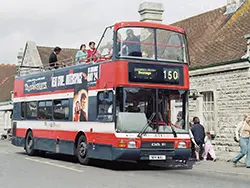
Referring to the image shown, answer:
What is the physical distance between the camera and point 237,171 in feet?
47.9

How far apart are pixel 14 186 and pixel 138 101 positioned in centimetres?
475

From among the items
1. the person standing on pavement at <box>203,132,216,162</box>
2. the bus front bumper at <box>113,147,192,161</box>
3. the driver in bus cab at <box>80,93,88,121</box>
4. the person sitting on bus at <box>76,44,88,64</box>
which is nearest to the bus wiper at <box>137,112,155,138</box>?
the bus front bumper at <box>113,147,192,161</box>

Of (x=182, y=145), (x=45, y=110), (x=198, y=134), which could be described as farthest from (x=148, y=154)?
(x=45, y=110)

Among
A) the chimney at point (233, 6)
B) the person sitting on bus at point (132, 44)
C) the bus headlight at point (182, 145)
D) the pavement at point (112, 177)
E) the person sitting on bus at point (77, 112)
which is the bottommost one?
the pavement at point (112, 177)

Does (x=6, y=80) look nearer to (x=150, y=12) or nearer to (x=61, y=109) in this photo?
(x=150, y=12)

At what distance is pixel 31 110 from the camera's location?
804 inches

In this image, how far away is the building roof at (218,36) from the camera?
66.5ft

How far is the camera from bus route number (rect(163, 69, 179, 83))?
1488 centimetres

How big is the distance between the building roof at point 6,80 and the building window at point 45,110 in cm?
3066

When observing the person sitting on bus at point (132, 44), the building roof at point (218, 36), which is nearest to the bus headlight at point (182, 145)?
the person sitting on bus at point (132, 44)

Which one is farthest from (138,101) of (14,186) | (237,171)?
(14,186)

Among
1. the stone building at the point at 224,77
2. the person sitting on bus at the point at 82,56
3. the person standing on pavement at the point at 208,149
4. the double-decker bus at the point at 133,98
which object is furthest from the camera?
the stone building at the point at 224,77

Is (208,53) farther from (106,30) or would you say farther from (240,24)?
(106,30)

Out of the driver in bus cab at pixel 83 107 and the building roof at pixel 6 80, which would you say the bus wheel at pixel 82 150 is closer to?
the driver in bus cab at pixel 83 107
